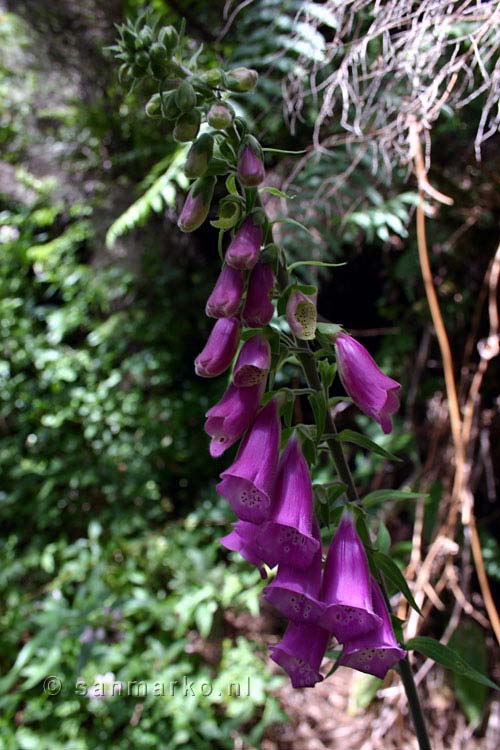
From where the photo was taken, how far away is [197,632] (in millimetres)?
2027

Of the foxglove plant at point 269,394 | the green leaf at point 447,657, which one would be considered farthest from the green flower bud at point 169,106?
the green leaf at point 447,657

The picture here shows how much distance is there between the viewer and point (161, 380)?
253cm

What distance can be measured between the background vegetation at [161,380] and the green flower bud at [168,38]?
2.70ft

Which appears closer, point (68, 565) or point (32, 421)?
point (68, 565)

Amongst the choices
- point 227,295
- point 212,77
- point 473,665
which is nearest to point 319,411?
point 227,295

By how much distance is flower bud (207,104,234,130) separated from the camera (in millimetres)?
608

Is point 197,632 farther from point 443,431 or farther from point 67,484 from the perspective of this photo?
point 443,431

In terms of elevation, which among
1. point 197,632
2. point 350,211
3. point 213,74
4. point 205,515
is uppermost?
point 213,74

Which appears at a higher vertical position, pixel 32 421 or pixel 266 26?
pixel 266 26

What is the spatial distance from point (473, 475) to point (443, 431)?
0.52 ft

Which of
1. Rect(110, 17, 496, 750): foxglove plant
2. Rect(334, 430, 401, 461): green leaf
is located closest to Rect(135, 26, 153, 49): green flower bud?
Rect(110, 17, 496, 750): foxglove plant

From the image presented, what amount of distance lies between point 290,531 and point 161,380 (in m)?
1.94

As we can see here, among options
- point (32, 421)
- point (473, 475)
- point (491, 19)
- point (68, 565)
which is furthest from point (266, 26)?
point (68, 565)

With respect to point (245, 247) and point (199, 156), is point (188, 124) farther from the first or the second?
point (245, 247)
